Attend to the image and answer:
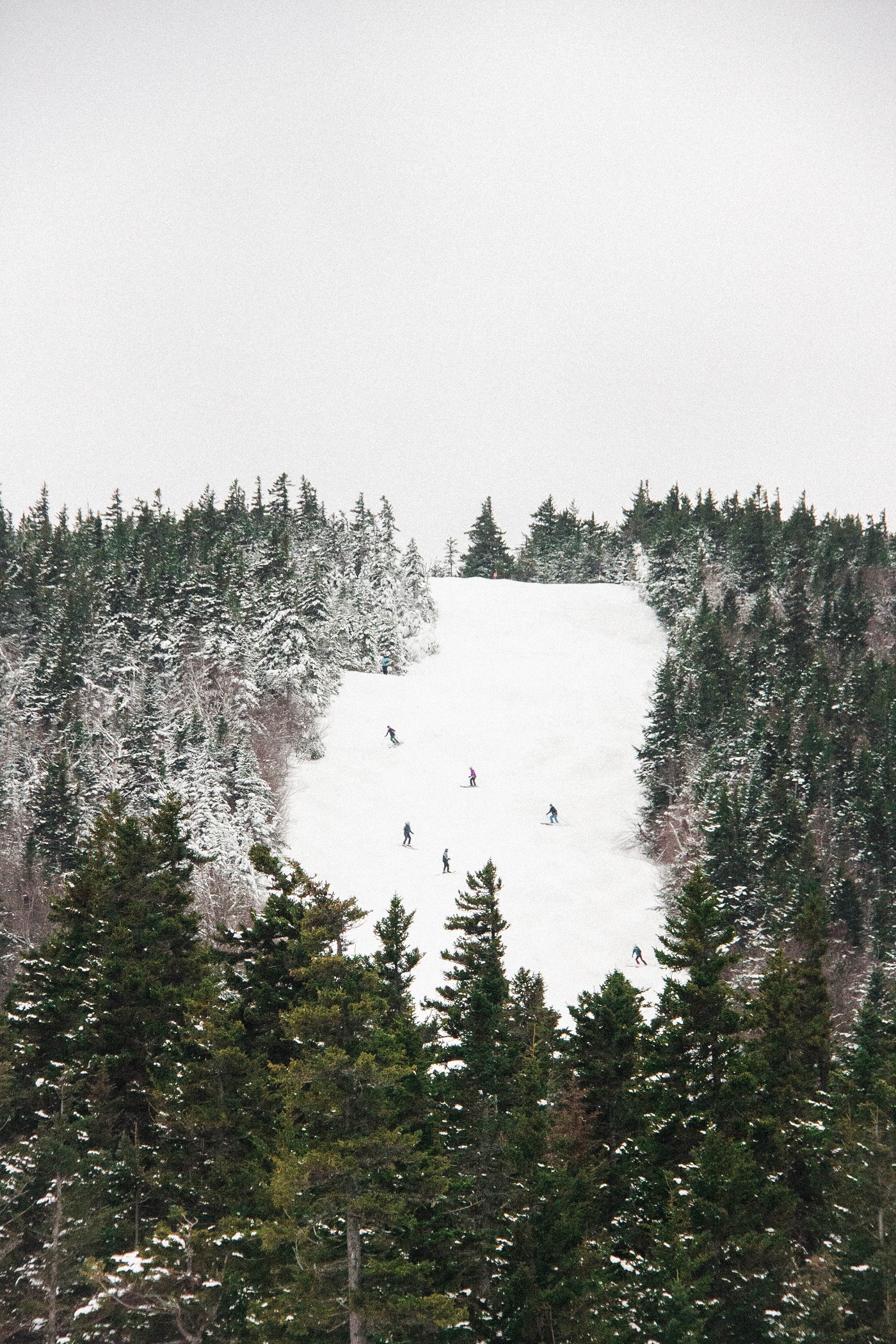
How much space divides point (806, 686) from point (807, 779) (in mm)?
11045

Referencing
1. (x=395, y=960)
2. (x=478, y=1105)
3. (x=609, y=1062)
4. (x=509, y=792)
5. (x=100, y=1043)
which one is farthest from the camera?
(x=509, y=792)

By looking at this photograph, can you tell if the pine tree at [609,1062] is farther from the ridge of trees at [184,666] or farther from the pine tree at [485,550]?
the pine tree at [485,550]

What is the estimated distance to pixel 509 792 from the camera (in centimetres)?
5291

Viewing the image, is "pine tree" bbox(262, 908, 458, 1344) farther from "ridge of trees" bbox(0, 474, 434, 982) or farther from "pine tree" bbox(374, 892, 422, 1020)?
"ridge of trees" bbox(0, 474, 434, 982)

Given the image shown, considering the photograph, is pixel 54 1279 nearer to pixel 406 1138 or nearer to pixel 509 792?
pixel 406 1138

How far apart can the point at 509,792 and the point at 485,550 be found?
5544 cm

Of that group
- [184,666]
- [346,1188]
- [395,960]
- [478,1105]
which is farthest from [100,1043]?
[184,666]

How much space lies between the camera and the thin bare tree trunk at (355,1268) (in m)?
12.1

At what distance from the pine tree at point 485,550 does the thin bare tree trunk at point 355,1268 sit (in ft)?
302

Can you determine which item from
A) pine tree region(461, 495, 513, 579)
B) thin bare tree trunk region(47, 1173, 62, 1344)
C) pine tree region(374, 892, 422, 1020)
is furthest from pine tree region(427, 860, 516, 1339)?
pine tree region(461, 495, 513, 579)

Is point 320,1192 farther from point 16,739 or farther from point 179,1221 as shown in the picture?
point 16,739

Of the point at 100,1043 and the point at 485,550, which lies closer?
the point at 100,1043

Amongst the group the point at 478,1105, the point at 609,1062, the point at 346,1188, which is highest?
the point at 346,1188

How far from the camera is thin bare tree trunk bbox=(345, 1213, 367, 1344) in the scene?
12.1 m
